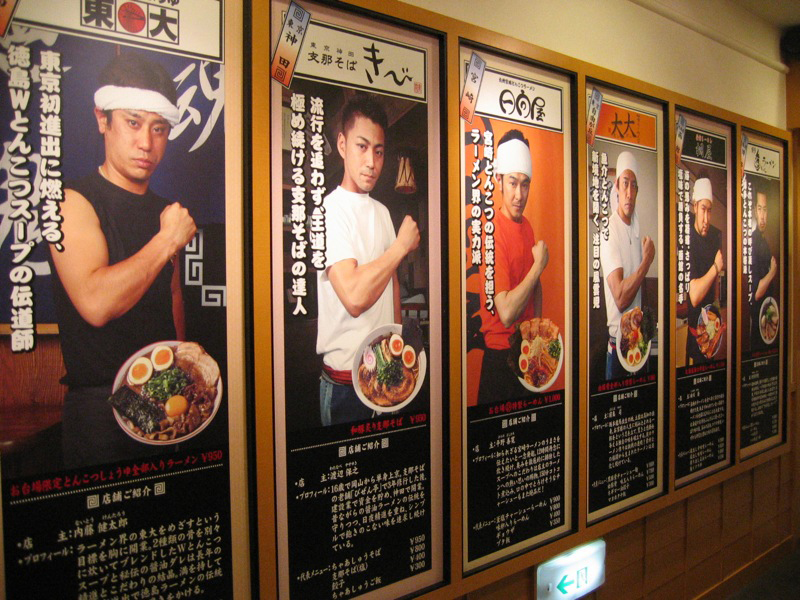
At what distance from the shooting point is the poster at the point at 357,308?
1.54 m

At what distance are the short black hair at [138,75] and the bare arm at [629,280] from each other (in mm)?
1860

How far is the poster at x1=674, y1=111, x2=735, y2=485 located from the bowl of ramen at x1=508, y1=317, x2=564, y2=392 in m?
0.91

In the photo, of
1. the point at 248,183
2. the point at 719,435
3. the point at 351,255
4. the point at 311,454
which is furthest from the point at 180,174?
the point at 719,435

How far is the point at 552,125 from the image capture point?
7.05 ft

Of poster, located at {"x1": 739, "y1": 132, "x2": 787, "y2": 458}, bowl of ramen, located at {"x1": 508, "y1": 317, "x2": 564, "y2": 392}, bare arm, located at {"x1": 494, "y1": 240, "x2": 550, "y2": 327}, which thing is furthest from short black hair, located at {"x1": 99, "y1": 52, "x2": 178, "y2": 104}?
poster, located at {"x1": 739, "y1": 132, "x2": 787, "y2": 458}

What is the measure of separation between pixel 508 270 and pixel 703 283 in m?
1.44

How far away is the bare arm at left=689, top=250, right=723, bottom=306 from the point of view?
279cm

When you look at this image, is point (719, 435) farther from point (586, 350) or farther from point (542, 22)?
point (542, 22)

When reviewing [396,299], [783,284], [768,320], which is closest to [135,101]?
[396,299]

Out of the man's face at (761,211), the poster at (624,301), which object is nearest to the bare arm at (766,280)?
the man's face at (761,211)

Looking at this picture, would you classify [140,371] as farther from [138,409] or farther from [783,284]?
[783,284]

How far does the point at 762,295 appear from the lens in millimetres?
3219

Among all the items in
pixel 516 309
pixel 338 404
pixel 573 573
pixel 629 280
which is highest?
pixel 629 280

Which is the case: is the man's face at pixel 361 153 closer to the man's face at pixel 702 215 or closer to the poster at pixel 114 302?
the poster at pixel 114 302
